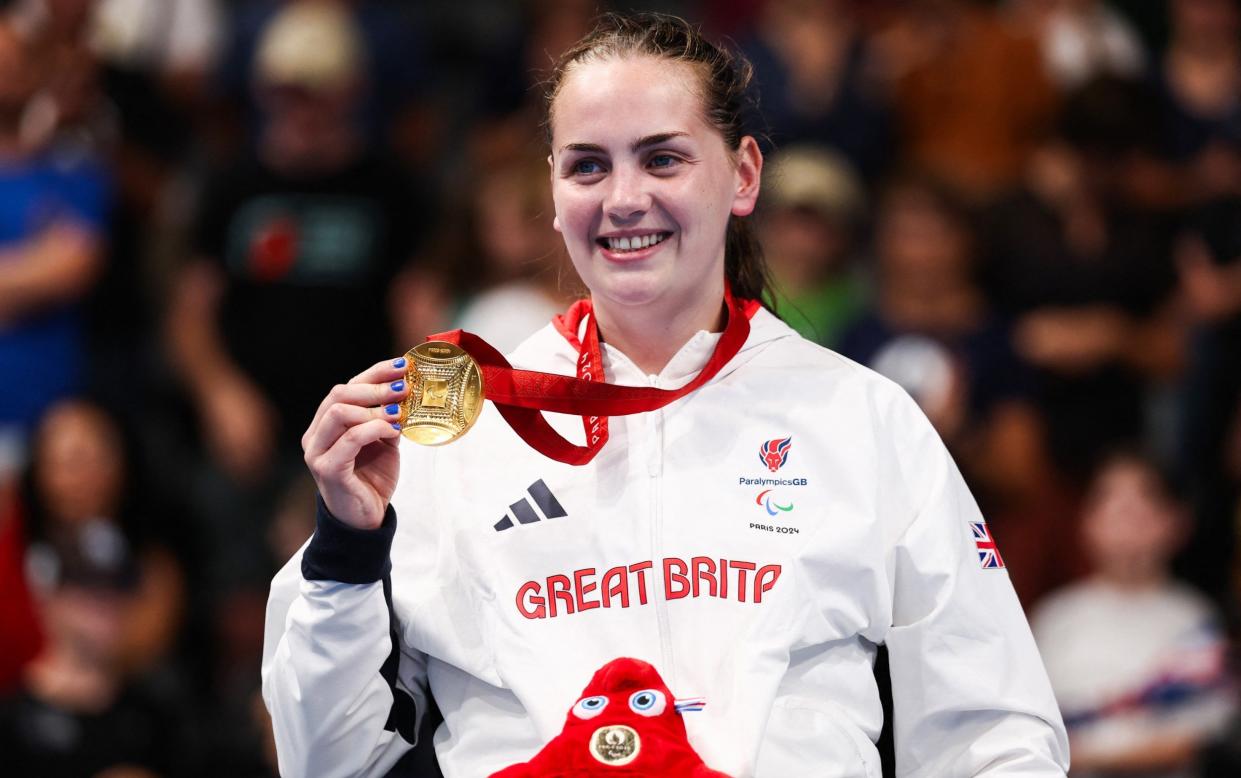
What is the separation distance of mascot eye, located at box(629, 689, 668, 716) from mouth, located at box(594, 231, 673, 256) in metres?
0.72

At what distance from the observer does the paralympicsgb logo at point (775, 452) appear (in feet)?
9.29

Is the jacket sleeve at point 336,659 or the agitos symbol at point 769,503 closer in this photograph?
the jacket sleeve at point 336,659

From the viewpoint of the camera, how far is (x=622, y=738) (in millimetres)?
2512

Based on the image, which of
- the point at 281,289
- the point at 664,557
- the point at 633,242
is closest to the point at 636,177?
the point at 633,242

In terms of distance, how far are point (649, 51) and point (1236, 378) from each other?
3.76 meters

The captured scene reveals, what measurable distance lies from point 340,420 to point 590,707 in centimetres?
58

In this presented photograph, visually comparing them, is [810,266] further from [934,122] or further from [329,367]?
[329,367]

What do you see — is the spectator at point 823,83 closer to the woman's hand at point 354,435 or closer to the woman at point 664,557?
the woman at point 664,557

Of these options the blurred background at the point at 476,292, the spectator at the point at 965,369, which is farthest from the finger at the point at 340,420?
the spectator at the point at 965,369

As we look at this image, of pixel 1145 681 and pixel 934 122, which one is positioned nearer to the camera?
pixel 1145 681

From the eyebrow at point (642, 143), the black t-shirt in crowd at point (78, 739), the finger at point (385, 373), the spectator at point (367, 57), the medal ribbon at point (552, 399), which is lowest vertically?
the black t-shirt in crowd at point (78, 739)

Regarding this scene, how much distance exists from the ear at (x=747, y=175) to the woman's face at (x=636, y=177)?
109mm

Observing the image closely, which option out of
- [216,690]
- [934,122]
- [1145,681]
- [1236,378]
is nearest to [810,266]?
[934,122]

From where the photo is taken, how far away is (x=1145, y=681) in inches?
211
